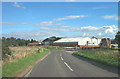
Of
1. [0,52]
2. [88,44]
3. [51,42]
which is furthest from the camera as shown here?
[51,42]

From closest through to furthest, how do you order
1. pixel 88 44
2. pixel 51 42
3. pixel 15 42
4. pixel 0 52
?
pixel 0 52, pixel 88 44, pixel 15 42, pixel 51 42

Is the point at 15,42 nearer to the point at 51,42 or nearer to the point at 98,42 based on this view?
the point at 51,42

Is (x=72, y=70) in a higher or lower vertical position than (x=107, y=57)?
lower

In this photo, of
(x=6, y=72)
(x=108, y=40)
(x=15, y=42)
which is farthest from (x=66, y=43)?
(x=6, y=72)

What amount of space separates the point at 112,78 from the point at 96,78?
944mm

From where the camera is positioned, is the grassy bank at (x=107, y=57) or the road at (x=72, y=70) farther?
the grassy bank at (x=107, y=57)

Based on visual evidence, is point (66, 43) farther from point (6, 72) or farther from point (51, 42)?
point (6, 72)

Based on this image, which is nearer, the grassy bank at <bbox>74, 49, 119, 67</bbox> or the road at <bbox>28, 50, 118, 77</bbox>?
the road at <bbox>28, 50, 118, 77</bbox>

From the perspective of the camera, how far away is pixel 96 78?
8273 mm

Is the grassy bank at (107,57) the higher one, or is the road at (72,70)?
the grassy bank at (107,57)

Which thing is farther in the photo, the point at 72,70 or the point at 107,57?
the point at 107,57

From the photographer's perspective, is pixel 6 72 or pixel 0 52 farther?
pixel 0 52

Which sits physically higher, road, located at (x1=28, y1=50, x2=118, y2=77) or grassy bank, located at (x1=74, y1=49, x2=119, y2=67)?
grassy bank, located at (x1=74, y1=49, x2=119, y2=67)

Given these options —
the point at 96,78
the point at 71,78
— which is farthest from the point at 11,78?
the point at 96,78
